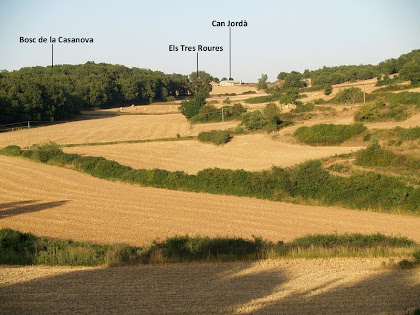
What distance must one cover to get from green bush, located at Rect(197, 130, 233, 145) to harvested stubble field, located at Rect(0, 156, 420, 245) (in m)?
14.4

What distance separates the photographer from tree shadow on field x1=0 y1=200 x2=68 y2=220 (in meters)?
26.7

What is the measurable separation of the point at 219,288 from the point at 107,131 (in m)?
50.7

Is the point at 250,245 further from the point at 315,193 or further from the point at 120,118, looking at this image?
the point at 120,118

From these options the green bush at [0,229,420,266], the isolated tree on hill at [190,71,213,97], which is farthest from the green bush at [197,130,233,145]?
the isolated tree on hill at [190,71,213,97]

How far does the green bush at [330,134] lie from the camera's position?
44.1 m

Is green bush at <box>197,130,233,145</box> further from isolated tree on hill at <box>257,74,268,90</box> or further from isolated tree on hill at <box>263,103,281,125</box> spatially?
isolated tree on hill at <box>257,74,268,90</box>

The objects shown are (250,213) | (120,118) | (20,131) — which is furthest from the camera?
(120,118)

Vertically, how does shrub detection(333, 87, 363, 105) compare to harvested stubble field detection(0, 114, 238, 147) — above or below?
above

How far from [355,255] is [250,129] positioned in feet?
119

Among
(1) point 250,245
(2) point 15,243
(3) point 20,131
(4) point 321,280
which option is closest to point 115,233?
(2) point 15,243

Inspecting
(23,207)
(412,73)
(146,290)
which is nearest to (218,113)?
(412,73)

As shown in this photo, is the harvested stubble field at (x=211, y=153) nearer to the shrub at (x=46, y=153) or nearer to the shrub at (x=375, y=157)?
the shrub at (x=46, y=153)

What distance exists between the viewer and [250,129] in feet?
171

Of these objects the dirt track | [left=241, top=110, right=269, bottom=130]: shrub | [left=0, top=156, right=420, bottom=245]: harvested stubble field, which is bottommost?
[left=0, top=156, right=420, bottom=245]: harvested stubble field
